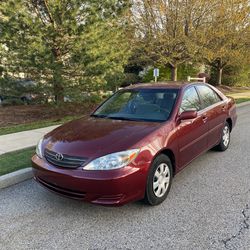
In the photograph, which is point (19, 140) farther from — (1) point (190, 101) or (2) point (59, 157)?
(1) point (190, 101)

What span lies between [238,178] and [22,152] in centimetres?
385

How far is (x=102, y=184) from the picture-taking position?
3.12 metres

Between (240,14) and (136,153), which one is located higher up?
(240,14)

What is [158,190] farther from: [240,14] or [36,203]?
[240,14]

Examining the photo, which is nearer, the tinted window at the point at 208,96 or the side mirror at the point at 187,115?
the side mirror at the point at 187,115

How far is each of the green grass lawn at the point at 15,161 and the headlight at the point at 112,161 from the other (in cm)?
203

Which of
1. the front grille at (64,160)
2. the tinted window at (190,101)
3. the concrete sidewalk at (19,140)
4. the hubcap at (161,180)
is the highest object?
the tinted window at (190,101)

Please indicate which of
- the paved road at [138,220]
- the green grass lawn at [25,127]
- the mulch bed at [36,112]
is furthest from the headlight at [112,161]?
the mulch bed at [36,112]

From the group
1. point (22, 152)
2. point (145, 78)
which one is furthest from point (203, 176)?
point (145, 78)

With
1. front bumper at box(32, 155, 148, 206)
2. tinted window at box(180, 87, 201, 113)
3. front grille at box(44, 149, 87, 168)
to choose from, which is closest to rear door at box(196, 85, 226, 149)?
tinted window at box(180, 87, 201, 113)

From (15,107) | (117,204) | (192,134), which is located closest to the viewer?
(117,204)

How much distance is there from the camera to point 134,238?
2.96 metres

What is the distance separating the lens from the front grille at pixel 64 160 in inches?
128

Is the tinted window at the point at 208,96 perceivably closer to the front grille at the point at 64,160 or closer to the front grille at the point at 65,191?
the front grille at the point at 64,160
